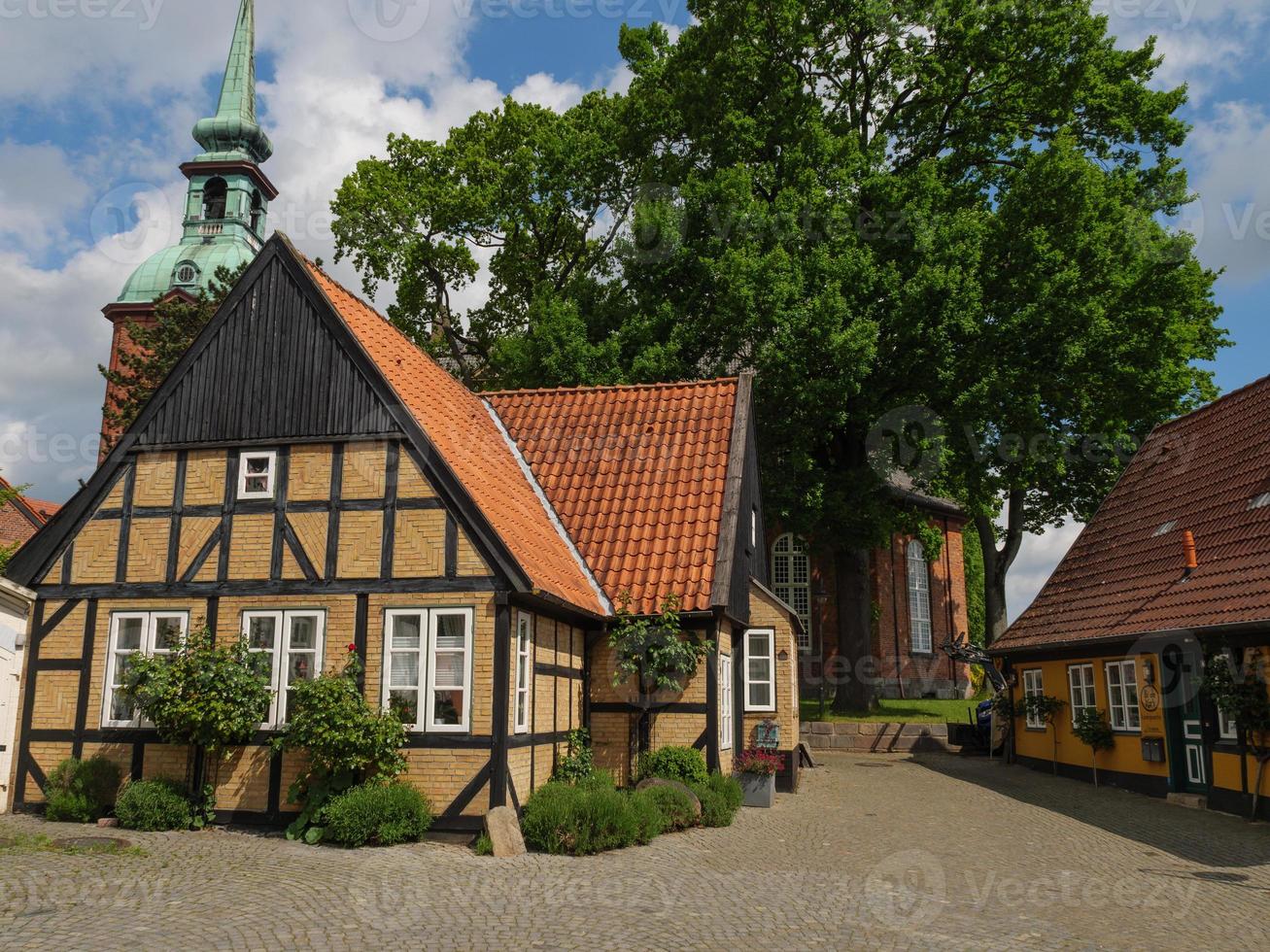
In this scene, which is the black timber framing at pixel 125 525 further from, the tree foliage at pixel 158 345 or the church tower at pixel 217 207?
the church tower at pixel 217 207

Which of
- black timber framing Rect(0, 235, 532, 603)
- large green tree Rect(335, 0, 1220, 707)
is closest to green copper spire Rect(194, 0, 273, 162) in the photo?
large green tree Rect(335, 0, 1220, 707)

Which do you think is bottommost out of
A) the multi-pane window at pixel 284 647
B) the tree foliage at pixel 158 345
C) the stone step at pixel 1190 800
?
the stone step at pixel 1190 800

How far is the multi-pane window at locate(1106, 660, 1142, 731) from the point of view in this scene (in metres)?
17.5

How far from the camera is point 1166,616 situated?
16.0 metres

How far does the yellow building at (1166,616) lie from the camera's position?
15.0 metres

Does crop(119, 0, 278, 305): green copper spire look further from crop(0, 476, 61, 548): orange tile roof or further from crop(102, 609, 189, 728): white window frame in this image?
crop(102, 609, 189, 728): white window frame

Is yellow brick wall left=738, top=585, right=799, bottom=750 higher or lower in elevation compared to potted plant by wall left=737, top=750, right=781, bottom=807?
higher

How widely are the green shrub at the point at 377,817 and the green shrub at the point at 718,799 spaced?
372 cm

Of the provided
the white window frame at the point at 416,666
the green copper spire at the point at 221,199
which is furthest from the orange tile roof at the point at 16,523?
the white window frame at the point at 416,666

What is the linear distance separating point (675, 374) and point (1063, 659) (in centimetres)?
1141

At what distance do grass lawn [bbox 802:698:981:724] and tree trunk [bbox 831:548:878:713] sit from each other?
468mm

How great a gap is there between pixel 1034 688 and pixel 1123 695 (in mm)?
3495

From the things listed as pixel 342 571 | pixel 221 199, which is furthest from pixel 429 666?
A: pixel 221 199

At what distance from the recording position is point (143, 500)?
13867 mm
